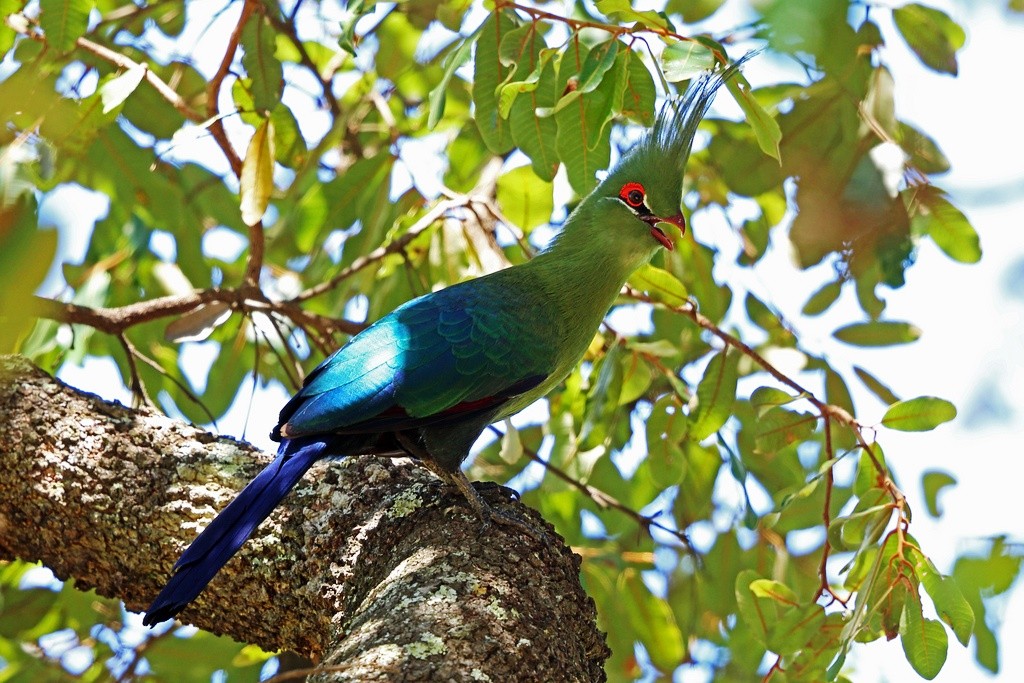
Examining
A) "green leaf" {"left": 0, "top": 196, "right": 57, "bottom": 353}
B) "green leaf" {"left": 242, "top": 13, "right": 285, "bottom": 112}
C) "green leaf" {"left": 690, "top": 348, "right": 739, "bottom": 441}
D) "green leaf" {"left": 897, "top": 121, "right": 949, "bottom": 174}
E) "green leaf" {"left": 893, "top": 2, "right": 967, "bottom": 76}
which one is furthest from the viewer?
"green leaf" {"left": 242, "top": 13, "right": 285, "bottom": 112}

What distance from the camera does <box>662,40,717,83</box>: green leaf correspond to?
2.26m

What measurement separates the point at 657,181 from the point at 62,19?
6.08 feet

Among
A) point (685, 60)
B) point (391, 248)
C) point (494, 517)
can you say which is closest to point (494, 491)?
point (494, 517)

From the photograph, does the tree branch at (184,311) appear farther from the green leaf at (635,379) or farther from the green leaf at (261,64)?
the green leaf at (635,379)

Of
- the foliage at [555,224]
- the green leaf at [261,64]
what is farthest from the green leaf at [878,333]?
the green leaf at [261,64]

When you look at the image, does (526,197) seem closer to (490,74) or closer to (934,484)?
(490,74)

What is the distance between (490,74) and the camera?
2.81 metres

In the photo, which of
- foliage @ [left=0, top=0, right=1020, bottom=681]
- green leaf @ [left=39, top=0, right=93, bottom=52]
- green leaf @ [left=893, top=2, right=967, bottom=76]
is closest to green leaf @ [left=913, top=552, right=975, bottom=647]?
foliage @ [left=0, top=0, right=1020, bottom=681]

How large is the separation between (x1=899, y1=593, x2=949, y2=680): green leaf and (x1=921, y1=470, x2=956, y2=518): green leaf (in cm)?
73

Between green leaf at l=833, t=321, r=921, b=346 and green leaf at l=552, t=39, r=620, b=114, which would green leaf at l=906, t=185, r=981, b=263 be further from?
green leaf at l=552, t=39, r=620, b=114

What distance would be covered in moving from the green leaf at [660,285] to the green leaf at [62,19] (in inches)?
71.0

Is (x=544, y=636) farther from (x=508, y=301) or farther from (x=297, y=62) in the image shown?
(x=297, y=62)

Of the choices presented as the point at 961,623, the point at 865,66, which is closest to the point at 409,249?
the point at 865,66

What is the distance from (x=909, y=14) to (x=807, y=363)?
1.33 m
